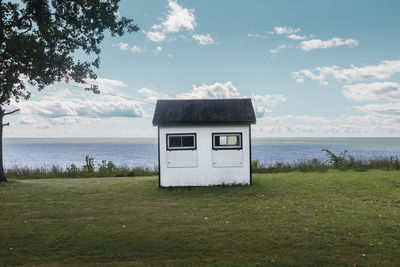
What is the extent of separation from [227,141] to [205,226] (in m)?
6.67

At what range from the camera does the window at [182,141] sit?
13.0 m

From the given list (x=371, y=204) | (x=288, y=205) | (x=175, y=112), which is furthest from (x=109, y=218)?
(x=371, y=204)

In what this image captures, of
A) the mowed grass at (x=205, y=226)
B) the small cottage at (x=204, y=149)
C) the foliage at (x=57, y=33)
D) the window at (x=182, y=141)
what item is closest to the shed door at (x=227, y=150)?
the small cottage at (x=204, y=149)

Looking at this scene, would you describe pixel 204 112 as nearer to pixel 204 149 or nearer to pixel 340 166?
pixel 204 149

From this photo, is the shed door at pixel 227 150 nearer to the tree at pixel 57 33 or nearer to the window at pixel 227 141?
the window at pixel 227 141

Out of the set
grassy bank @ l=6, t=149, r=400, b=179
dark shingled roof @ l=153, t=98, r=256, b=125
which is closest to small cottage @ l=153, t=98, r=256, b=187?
dark shingled roof @ l=153, t=98, r=256, b=125

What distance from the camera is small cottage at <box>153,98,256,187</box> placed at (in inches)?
512

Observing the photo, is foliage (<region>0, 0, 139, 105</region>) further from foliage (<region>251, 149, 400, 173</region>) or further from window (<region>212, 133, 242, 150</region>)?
foliage (<region>251, 149, 400, 173</region>)

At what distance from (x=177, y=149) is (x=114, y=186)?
367 cm

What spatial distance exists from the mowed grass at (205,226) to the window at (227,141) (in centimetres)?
208

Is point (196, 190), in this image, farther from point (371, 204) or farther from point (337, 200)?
point (371, 204)

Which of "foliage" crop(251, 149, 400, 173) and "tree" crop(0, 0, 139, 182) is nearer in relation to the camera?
"tree" crop(0, 0, 139, 182)

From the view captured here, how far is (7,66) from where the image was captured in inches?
390

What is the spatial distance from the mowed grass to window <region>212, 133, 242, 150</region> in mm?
2085
